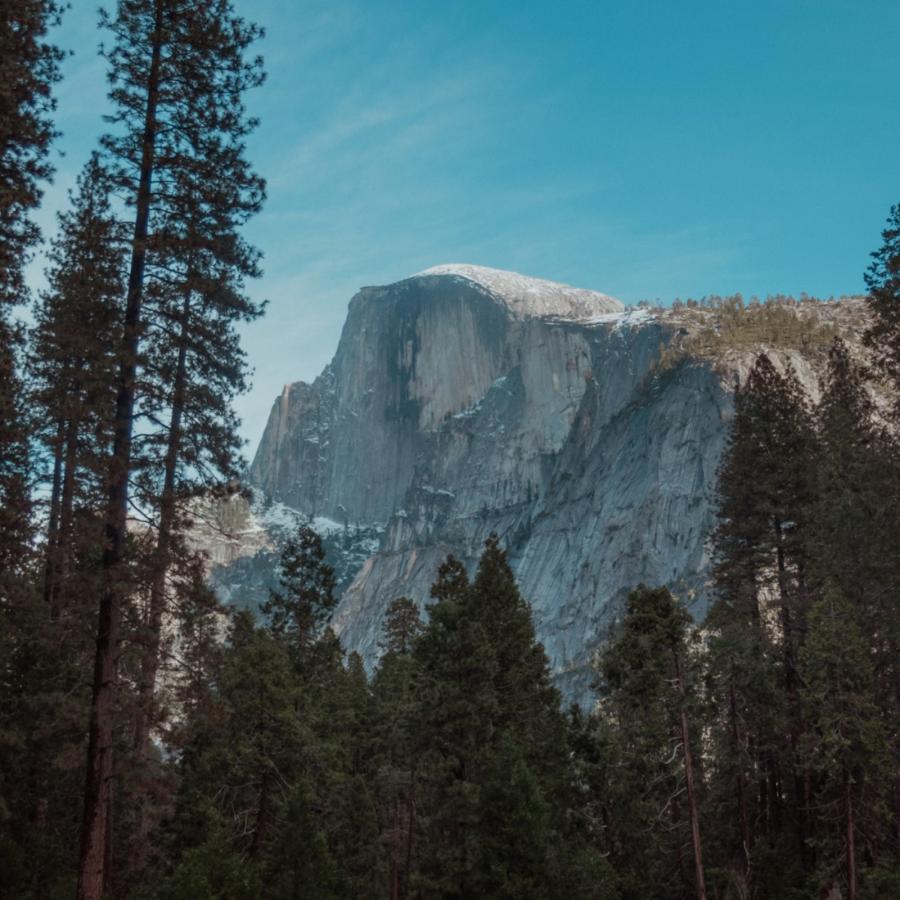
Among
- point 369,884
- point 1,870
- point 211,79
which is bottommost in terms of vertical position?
point 369,884

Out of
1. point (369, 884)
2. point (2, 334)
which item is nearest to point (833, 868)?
point (369, 884)

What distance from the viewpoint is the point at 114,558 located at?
1239cm

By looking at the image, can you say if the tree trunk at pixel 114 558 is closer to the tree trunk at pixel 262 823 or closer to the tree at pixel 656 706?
the tree trunk at pixel 262 823

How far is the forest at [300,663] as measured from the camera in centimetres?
1286

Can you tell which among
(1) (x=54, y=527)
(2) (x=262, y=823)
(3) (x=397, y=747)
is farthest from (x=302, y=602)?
(1) (x=54, y=527)

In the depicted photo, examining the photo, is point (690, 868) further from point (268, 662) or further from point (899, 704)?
point (268, 662)

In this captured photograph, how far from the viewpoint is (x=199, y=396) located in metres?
13.7

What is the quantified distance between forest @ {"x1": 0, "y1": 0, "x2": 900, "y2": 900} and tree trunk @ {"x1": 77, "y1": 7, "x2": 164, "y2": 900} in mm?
40

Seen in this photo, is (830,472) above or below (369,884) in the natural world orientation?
above

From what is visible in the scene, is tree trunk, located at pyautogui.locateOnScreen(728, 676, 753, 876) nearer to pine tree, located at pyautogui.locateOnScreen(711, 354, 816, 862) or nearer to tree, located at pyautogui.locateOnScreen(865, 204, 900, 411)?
pine tree, located at pyautogui.locateOnScreen(711, 354, 816, 862)

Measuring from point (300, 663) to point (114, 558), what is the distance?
68.3ft

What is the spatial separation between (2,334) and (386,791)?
2252cm

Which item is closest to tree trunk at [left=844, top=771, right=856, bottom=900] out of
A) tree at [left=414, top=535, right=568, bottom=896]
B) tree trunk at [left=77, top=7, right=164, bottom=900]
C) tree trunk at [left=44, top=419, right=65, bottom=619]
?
tree at [left=414, top=535, right=568, bottom=896]

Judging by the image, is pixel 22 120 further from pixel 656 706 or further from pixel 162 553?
pixel 656 706
